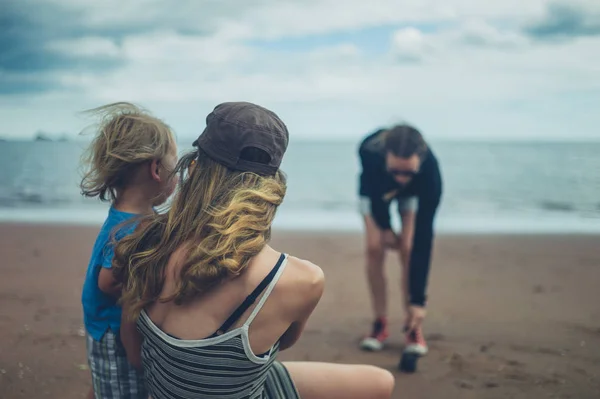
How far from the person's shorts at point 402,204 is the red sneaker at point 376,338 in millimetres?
723

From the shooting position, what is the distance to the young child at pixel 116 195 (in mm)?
2043

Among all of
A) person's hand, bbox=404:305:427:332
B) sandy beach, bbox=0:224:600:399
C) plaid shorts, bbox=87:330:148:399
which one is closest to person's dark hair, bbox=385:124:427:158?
person's hand, bbox=404:305:427:332

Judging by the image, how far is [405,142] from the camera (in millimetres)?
3664

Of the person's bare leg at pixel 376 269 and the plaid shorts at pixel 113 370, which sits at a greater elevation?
the plaid shorts at pixel 113 370

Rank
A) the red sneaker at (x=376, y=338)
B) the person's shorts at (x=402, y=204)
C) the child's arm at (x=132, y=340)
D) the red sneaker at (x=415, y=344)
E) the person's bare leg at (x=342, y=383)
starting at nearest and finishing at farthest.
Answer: the child's arm at (x=132, y=340) < the person's bare leg at (x=342, y=383) < the red sneaker at (x=415, y=344) < the person's shorts at (x=402, y=204) < the red sneaker at (x=376, y=338)

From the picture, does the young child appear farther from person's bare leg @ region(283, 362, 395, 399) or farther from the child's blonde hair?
person's bare leg @ region(283, 362, 395, 399)

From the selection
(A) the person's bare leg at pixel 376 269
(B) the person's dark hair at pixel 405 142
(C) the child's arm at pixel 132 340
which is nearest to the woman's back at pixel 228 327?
(C) the child's arm at pixel 132 340

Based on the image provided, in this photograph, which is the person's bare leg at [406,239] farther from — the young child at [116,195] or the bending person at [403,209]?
the young child at [116,195]

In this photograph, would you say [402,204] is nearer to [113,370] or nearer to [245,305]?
[113,370]

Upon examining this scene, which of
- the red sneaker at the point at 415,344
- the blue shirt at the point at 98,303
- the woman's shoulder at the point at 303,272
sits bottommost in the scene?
the red sneaker at the point at 415,344

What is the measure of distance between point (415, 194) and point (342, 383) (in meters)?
2.15

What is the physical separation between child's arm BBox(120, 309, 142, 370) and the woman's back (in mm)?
104

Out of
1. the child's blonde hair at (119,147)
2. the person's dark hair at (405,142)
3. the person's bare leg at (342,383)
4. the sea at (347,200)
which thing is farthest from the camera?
the sea at (347,200)

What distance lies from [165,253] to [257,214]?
26 cm
